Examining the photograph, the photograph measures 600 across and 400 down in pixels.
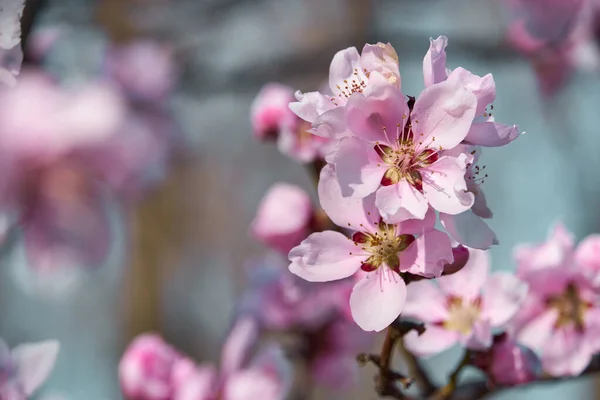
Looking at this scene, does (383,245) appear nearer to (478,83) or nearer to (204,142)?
(478,83)

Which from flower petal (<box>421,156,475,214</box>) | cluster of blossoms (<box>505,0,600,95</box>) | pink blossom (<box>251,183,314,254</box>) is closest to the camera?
flower petal (<box>421,156,475,214</box>)

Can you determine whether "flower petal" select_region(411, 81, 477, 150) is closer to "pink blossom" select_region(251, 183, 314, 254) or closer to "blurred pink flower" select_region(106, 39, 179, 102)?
"pink blossom" select_region(251, 183, 314, 254)

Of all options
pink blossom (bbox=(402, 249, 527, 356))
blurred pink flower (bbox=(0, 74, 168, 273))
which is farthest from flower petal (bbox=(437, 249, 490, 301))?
blurred pink flower (bbox=(0, 74, 168, 273))

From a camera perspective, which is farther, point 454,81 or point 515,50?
point 515,50

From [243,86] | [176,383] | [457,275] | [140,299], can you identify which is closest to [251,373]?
[176,383]

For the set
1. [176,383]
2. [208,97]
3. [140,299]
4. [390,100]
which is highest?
[390,100]

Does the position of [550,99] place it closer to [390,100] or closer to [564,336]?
[564,336]

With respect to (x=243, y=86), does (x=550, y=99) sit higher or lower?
lower
